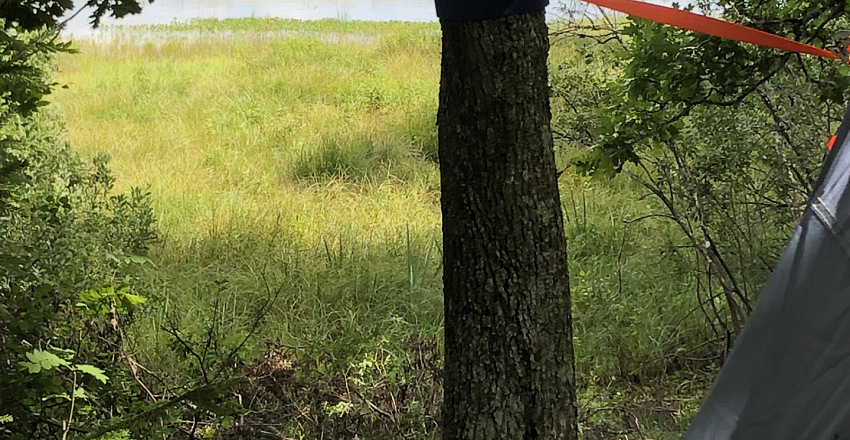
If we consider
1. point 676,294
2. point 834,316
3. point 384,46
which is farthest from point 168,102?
point 834,316

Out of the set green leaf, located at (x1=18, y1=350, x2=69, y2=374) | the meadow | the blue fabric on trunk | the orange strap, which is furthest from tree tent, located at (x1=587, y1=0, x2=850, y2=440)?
the meadow

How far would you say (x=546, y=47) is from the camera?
124 cm

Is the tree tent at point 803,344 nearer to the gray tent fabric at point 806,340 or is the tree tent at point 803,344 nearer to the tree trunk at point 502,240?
the gray tent fabric at point 806,340

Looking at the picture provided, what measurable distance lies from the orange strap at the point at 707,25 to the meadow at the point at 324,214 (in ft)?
4.83

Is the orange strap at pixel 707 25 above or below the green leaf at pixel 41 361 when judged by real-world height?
above

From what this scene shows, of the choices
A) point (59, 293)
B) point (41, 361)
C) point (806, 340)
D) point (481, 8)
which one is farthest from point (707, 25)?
point (59, 293)

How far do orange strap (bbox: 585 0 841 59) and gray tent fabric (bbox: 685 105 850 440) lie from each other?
1.26ft

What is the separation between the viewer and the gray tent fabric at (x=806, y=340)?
32.8 inches

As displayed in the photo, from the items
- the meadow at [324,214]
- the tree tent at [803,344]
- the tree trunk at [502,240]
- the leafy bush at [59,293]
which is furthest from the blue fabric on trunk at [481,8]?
the meadow at [324,214]

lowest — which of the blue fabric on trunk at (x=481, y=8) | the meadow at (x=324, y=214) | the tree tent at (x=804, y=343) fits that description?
the meadow at (x=324, y=214)

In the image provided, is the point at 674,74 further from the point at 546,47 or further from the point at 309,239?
the point at 309,239

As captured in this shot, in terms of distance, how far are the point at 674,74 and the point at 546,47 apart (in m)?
0.89

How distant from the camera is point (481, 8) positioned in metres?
1.14

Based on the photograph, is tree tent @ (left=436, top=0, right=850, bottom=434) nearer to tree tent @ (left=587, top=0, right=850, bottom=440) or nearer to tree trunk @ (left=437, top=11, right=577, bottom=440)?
tree tent @ (left=587, top=0, right=850, bottom=440)
